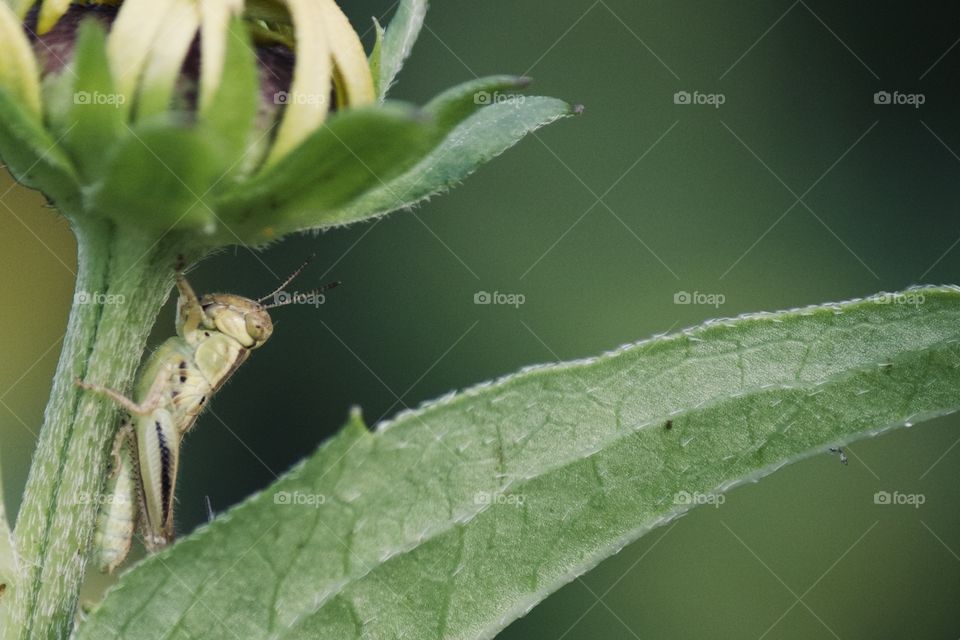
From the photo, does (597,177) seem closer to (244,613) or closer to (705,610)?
(705,610)

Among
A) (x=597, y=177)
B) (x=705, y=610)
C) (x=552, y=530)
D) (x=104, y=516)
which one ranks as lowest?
(x=705, y=610)

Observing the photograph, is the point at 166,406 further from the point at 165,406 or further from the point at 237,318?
the point at 237,318

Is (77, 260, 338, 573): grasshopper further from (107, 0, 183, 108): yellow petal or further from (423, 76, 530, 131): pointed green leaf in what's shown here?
(423, 76, 530, 131): pointed green leaf

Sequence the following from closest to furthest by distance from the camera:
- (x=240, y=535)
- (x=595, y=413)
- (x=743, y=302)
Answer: (x=240, y=535), (x=595, y=413), (x=743, y=302)

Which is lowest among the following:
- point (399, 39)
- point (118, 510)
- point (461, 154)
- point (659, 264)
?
point (659, 264)

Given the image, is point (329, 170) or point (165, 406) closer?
point (329, 170)

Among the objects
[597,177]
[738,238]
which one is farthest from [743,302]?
[597,177]

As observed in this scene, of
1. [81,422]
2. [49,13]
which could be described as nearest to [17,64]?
[49,13]
